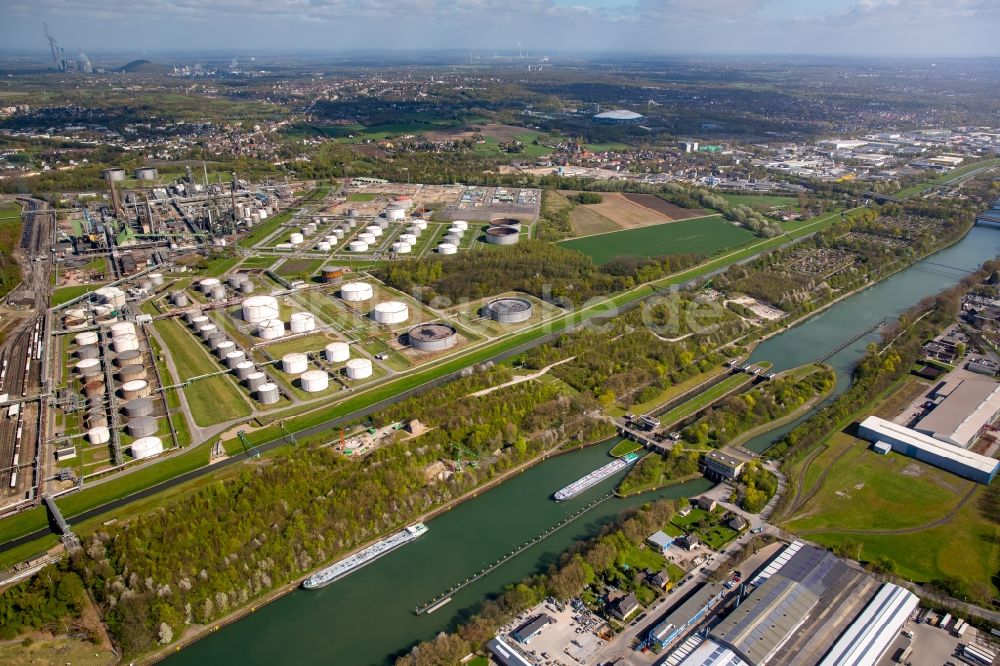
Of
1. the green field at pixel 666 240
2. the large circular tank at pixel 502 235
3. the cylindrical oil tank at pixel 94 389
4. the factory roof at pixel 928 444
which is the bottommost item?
the cylindrical oil tank at pixel 94 389

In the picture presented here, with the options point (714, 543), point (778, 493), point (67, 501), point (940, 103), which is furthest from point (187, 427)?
point (940, 103)

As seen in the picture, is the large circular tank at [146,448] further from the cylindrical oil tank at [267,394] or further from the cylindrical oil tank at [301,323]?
the cylindrical oil tank at [301,323]

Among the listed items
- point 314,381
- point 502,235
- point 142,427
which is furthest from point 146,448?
point 502,235

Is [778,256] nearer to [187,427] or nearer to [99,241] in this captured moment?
[187,427]

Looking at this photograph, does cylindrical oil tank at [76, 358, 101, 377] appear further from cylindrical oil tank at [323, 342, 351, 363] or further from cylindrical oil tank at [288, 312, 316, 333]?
cylindrical oil tank at [323, 342, 351, 363]

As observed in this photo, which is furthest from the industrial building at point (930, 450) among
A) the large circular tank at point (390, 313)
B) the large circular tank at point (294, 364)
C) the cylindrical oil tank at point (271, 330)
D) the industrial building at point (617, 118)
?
the industrial building at point (617, 118)

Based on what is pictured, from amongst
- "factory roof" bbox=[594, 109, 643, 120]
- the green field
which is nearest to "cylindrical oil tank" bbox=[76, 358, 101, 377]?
the green field
